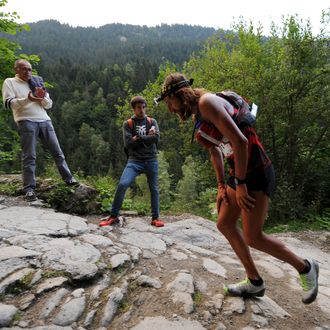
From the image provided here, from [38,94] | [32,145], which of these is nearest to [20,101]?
[38,94]

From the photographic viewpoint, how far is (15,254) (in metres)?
3.40

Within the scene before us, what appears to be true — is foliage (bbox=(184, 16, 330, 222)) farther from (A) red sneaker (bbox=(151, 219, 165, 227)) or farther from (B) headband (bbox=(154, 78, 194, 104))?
(B) headband (bbox=(154, 78, 194, 104))

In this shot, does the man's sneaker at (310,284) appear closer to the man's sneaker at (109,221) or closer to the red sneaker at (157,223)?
the red sneaker at (157,223)

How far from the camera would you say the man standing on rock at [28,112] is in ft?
18.2

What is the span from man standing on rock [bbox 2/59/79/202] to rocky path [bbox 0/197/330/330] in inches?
43.2

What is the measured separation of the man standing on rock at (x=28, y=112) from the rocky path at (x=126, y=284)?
1098 millimetres

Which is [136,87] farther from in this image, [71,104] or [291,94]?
[291,94]

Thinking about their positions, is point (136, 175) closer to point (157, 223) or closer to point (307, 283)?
point (157, 223)

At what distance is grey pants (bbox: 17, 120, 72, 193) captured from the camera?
558cm

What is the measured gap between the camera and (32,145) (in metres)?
5.61

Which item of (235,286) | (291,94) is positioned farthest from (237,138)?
(291,94)

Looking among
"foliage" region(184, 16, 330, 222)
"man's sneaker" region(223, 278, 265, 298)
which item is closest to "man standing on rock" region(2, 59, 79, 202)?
"man's sneaker" region(223, 278, 265, 298)

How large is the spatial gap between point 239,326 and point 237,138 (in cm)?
149

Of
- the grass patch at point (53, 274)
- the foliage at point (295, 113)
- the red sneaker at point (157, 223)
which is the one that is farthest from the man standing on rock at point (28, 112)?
the foliage at point (295, 113)
